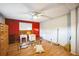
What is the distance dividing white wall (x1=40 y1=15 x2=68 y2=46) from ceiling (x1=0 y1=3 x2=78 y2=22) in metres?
0.14

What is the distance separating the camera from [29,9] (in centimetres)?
183

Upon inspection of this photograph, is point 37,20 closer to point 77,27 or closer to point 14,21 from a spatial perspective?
point 14,21

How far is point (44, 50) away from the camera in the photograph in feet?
6.19

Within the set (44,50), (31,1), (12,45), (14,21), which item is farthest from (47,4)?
(12,45)

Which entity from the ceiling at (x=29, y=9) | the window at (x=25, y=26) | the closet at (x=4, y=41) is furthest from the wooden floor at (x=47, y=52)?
the ceiling at (x=29, y=9)

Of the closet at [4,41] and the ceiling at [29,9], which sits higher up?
the ceiling at [29,9]

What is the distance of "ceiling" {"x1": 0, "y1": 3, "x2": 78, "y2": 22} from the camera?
181cm

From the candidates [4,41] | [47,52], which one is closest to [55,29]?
[47,52]

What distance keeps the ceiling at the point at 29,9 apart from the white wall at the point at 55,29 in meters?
0.14

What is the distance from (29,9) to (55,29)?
0.58 m

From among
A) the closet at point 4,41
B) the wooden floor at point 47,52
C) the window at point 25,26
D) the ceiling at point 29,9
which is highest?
the ceiling at point 29,9

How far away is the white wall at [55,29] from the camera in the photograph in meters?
1.89

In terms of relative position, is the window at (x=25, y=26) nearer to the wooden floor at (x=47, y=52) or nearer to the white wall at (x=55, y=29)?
the white wall at (x=55, y=29)

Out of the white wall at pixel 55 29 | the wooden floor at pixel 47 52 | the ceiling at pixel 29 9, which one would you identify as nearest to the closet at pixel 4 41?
the wooden floor at pixel 47 52
